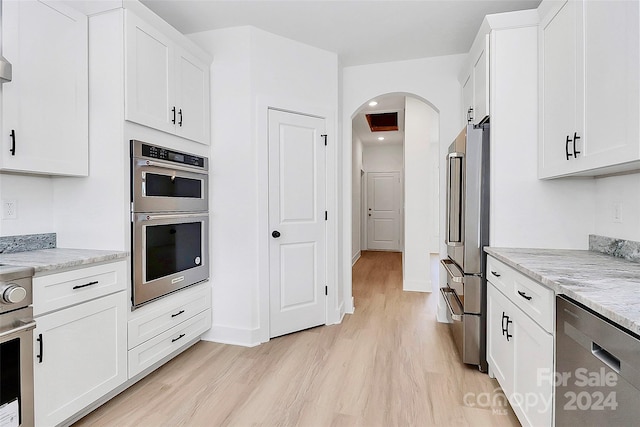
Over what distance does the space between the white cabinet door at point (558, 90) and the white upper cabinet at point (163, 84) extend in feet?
7.90

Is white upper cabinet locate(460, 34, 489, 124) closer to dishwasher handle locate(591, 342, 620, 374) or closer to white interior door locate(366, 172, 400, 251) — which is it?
dishwasher handle locate(591, 342, 620, 374)

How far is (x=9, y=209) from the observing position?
1896 mm

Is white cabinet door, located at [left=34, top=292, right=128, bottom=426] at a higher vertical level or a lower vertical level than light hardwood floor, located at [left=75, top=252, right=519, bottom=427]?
higher

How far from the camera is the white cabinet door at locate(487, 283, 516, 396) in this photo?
170cm

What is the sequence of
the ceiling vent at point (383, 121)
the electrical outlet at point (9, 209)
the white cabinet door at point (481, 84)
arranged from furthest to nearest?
the ceiling vent at point (383, 121)
the white cabinet door at point (481, 84)
the electrical outlet at point (9, 209)

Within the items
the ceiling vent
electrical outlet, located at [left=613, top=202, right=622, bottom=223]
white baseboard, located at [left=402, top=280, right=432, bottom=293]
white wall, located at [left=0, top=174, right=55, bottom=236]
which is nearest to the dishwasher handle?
electrical outlet, located at [left=613, top=202, right=622, bottom=223]

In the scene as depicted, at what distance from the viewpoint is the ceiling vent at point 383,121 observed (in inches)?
225

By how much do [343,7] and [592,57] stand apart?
1.66 meters

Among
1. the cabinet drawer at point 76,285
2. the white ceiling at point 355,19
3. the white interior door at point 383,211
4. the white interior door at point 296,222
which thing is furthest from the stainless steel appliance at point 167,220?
the white interior door at point 383,211

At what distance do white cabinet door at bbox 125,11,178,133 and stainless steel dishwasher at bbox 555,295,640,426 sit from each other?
7.74 feet

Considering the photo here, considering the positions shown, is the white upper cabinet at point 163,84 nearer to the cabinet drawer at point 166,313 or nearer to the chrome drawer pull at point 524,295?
the cabinet drawer at point 166,313

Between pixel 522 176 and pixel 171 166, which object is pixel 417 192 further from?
pixel 171 166

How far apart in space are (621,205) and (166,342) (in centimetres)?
289

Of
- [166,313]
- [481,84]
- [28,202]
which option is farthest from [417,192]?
[28,202]
